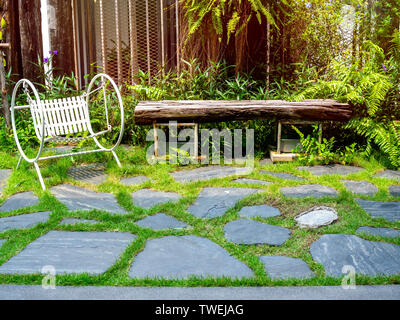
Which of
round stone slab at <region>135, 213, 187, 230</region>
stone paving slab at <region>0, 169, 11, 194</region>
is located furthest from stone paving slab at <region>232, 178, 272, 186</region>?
stone paving slab at <region>0, 169, 11, 194</region>

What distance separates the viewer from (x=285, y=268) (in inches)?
86.4

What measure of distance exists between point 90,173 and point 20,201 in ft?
2.85

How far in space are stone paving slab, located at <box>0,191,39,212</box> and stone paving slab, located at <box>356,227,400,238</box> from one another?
2.35 meters

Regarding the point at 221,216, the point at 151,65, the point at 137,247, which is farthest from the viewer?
the point at 151,65

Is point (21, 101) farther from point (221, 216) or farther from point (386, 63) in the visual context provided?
point (386, 63)

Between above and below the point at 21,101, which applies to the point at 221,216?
below

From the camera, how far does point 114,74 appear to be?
20.1 feet

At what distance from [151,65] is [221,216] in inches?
141

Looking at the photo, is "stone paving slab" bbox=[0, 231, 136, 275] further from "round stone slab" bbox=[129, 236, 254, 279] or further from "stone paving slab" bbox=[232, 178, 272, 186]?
"stone paving slab" bbox=[232, 178, 272, 186]

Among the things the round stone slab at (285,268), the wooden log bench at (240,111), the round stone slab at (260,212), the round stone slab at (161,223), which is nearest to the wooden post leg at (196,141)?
the wooden log bench at (240,111)

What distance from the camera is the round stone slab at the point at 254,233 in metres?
2.55

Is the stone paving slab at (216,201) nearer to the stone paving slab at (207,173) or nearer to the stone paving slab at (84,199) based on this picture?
the stone paving slab at (207,173)

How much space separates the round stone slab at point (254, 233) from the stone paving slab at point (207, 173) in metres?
1.12
